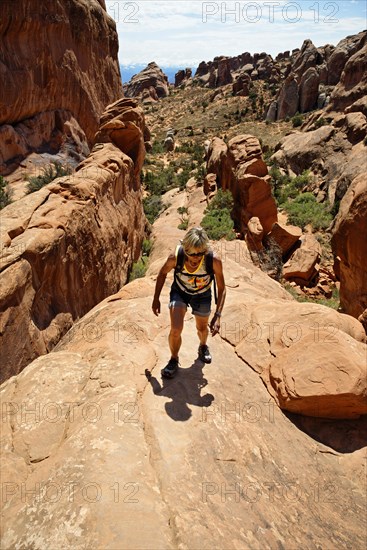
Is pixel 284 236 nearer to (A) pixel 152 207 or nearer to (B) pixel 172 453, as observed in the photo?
(A) pixel 152 207

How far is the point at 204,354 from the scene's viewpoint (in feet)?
15.9

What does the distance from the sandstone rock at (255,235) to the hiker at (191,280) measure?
34.9 feet

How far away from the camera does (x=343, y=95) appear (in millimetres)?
28672

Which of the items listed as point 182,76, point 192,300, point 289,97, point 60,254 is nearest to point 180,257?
point 192,300

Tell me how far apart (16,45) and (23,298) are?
18504 mm

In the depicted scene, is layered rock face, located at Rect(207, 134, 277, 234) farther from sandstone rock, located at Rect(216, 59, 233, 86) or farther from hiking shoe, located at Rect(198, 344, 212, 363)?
sandstone rock, located at Rect(216, 59, 233, 86)

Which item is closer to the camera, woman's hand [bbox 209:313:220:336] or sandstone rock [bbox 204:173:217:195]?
woman's hand [bbox 209:313:220:336]

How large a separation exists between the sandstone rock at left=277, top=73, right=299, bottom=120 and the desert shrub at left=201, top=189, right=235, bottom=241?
97.3ft

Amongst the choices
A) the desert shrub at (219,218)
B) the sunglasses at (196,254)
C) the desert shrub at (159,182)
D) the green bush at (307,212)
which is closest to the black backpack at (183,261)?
the sunglasses at (196,254)

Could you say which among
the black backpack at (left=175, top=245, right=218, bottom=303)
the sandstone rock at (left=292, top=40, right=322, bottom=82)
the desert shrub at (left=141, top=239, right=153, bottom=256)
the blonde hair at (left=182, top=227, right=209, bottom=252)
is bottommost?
the desert shrub at (left=141, top=239, right=153, bottom=256)

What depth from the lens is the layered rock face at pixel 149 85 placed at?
7156 cm

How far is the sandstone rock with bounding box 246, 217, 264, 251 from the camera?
14719 mm

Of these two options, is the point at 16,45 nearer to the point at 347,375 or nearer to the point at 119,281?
the point at 119,281

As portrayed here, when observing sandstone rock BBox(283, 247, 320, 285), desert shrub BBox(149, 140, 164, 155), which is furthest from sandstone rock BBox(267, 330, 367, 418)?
desert shrub BBox(149, 140, 164, 155)
